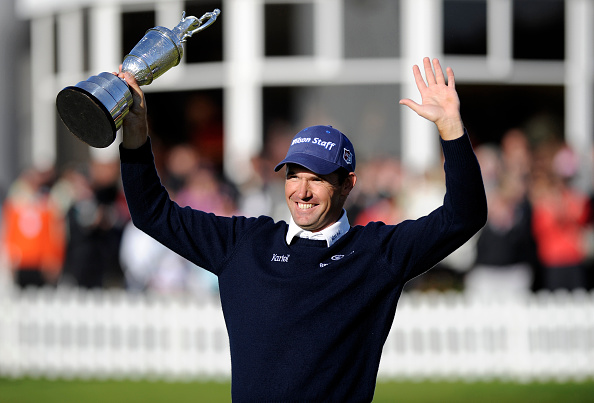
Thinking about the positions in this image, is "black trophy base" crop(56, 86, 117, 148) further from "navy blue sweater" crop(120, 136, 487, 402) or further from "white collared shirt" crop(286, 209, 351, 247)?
"white collared shirt" crop(286, 209, 351, 247)

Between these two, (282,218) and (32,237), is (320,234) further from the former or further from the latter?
(32,237)

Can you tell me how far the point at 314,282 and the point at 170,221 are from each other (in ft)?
2.36

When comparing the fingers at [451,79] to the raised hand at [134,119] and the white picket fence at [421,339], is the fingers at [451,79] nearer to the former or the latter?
the raised hand at [134,119]

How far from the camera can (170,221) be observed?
448 centimetres

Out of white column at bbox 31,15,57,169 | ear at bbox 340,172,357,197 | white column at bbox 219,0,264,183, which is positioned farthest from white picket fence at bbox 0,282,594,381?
ear at bbox 340,172,357,197

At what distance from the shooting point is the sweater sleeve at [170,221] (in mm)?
4383

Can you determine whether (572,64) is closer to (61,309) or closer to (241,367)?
(61,309)

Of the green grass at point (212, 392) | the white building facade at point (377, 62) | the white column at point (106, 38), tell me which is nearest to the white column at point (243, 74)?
the white building facade at point (377, 62)

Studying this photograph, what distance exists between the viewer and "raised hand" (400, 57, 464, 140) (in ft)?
Result: 13.2

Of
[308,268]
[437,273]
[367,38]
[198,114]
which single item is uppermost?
[367,38]

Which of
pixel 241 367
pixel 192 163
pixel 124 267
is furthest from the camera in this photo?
pixel 192 163

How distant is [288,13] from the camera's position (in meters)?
15.7

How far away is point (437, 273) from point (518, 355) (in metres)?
1.77

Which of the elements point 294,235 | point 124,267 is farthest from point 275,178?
point 294,235
